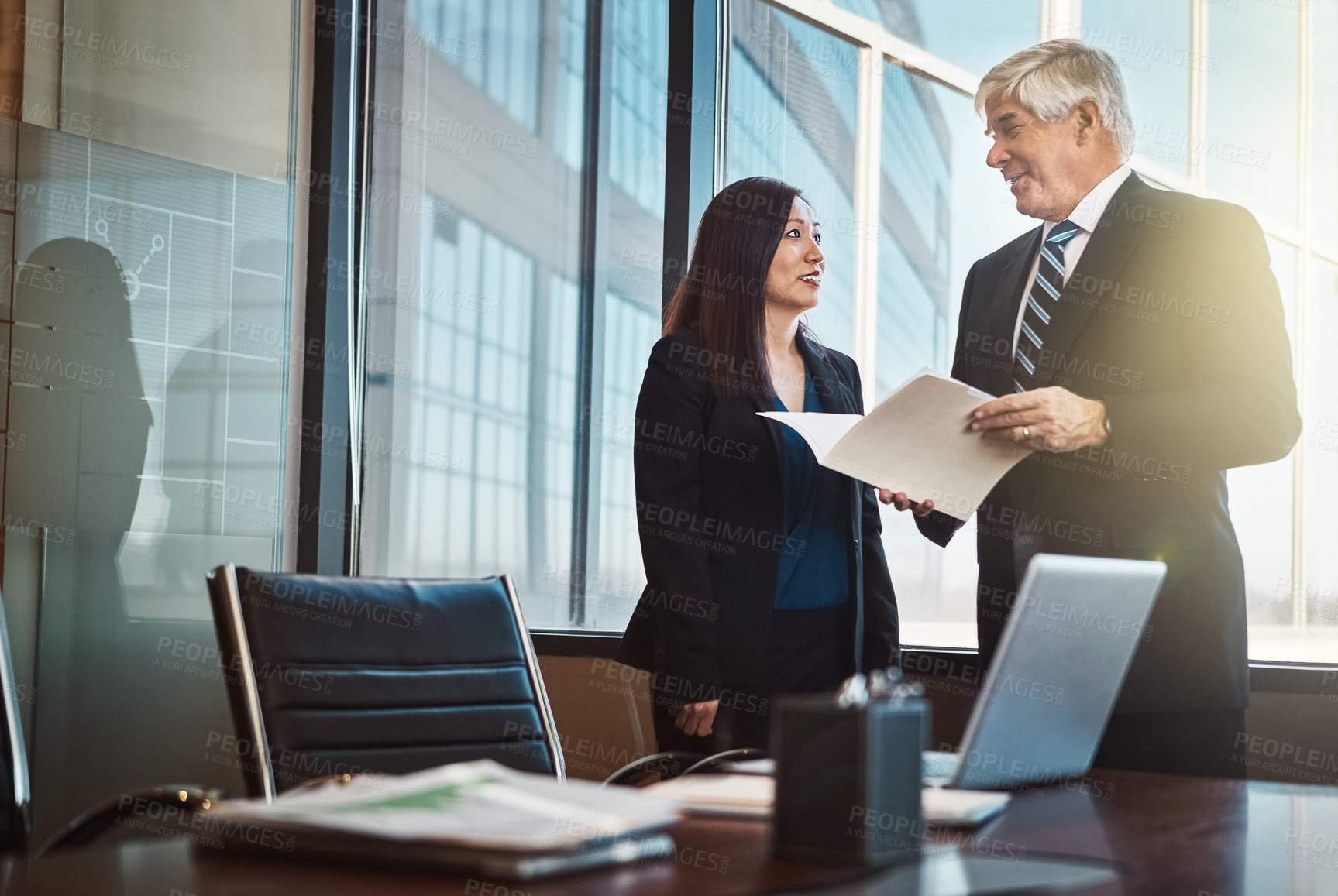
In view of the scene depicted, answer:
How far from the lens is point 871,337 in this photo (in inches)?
129

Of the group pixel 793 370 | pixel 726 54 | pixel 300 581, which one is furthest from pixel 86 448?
pixel 726 54

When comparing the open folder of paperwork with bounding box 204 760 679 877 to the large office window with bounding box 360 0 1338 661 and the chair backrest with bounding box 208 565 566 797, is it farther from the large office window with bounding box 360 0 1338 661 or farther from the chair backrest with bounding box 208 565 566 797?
the large office window with bounding box 360 0 1338 661

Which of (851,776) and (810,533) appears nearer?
(851,776)

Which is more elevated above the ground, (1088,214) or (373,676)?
(1088,214)

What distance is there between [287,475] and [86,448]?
71 centimetres

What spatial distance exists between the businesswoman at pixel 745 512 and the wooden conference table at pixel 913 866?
3.86 ft

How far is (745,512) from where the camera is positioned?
8.51ft

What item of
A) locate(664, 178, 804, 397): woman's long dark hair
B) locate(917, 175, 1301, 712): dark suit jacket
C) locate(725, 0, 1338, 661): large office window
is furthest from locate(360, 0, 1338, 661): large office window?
locate(664, 178, 804, 397): woman's long dark hair

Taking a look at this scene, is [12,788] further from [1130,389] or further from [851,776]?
[1130,389]

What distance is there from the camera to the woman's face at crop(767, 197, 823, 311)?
107 inches

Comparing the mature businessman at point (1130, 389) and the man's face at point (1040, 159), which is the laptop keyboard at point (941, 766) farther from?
the man's face at point (1040, 159)

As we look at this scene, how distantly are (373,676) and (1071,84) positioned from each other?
1.77 m

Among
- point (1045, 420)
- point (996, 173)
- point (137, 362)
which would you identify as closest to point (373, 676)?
point (1045, 420)

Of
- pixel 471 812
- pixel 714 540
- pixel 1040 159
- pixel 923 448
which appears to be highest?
pixel 1040 159
